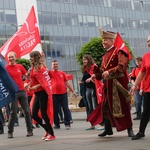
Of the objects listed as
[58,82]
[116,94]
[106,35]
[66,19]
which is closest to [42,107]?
[116,94]

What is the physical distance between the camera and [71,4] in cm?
5469

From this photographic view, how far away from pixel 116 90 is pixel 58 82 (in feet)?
12.7

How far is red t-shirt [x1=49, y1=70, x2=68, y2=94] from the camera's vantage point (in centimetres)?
1098

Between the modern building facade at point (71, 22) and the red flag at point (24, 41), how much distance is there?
1383 inches

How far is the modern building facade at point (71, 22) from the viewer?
49.9m

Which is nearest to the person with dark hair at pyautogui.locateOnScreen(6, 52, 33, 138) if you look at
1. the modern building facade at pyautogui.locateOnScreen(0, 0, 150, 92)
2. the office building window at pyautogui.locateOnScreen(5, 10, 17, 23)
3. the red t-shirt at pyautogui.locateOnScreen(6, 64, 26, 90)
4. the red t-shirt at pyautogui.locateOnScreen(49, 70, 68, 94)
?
the red t-shirt at pyautogui.locateOnScreen(6, 64, 26, 90)

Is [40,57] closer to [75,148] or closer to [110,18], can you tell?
[75,148]

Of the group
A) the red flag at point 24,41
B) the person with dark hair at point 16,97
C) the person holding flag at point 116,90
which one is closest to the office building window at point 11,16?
the red flag at point 24,41

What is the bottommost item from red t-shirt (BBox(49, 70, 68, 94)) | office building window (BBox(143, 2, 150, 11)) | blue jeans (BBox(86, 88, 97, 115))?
blue jeans (BBox(86, 88, 97, 115))

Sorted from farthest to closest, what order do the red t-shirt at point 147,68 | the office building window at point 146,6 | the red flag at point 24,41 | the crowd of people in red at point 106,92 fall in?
the office building window at point 146,6 → the red flag at point 24,41 → the crowd of people in red at point 106,92 → the red t-shirt at point 147,68

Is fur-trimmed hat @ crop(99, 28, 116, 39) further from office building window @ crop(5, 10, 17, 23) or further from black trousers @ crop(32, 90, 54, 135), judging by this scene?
office building window @ crop(5, 10, 17, 23)

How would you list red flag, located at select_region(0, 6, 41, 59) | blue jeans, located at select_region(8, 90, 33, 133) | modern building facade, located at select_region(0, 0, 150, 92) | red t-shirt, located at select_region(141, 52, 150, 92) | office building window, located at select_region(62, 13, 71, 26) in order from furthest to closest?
office building window, located at select_region(62, 13, 71, 26) < modern building facade, located at select_region(0, 0, 150, 92) < red flag, located at select_region(0, 6, 41, 59) < blue jeans, located at select_region(8, 90, 33, 133) < red t-shirt, located at select_region(141, 52, 150, 92)

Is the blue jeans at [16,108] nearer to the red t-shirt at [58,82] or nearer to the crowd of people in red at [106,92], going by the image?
the crowd of people in red at [106,92]

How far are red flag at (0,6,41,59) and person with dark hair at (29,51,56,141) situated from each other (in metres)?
3.82
